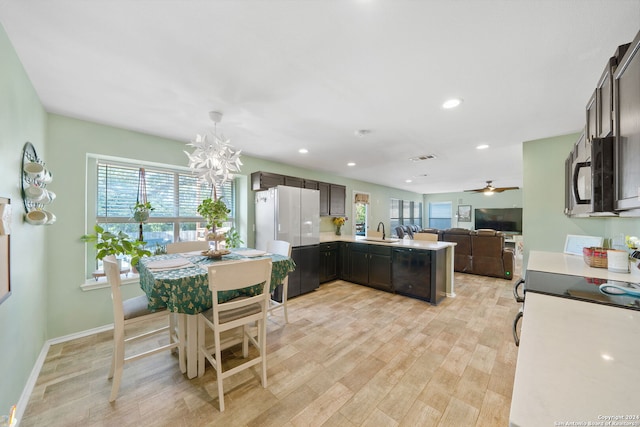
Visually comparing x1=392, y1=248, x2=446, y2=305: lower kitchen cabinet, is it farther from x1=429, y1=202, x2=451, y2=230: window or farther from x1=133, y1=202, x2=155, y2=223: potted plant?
x1=429, y1=202, x2=451, y2=230: window

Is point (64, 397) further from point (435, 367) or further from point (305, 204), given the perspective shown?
point (305, 204)

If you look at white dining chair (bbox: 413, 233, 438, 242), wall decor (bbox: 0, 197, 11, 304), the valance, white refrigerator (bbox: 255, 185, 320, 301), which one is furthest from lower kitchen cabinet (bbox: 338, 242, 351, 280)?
wall decor (bbox: 0, 197, 11, 304)

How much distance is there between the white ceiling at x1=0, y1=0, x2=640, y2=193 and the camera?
1.29 metres

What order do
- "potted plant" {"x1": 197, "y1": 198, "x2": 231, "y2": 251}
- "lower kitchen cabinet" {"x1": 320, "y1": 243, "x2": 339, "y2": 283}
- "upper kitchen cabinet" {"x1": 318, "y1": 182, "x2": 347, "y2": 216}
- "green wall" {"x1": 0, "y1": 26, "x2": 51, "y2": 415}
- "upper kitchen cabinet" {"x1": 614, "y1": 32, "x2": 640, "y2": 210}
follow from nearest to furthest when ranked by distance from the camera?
"upper kitchen cabinet" {"x1": 614, "y1": 32, "x2": 640, "y2": 210} < "green wall" {"x1": 0, "y1": 26, "x2": 51, "y2": 415} < "potted plant" {"x1": 197, "y1": 198, "x2": 231, "y2": 251} < "lower kitchen cabinet" {"x1": 320, "y1": 243, "x2": 339, "y2": 283} < "upper kitchen cabinet" {"x1": 318, "y1": 182, "x2": 347, "y2": 216}

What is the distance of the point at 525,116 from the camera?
2.52m

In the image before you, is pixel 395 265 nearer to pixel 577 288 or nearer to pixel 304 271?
pixel 304 271

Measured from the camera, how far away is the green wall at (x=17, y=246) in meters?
1.47

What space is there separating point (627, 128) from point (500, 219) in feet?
32.7

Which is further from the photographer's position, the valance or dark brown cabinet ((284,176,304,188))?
the valance

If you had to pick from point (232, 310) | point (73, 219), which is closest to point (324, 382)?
point (232, 310)

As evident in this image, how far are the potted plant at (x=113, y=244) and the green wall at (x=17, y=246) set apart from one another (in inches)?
17.1

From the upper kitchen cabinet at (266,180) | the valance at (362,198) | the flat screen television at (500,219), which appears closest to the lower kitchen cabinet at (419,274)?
the upper kitchen cabinet at (266,180)

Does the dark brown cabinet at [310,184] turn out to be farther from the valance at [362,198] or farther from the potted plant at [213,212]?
the potted plant at [213,212]

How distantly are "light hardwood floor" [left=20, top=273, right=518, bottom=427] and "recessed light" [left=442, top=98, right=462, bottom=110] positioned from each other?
2.38m
